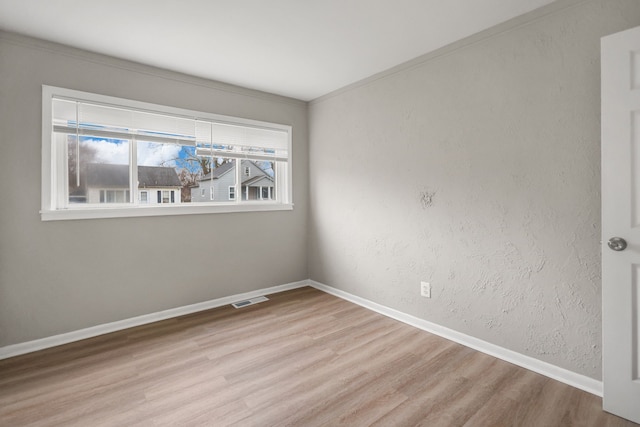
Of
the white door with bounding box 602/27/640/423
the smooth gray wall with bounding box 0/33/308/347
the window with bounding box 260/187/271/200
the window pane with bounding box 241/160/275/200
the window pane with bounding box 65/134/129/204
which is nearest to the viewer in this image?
the white door with bounding box 602/27/640/423

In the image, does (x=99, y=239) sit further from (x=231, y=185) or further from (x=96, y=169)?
(x=231, y=185)

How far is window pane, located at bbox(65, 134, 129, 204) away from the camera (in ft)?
8.89

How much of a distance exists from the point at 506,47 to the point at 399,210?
1564mm

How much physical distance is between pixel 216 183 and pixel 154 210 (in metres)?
0.75

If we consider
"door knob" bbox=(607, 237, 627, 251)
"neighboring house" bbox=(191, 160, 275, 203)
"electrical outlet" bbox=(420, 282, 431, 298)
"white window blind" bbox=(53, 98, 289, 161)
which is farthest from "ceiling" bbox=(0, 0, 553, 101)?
"electrical outlet" bbox=(420, 282, 431, 298)

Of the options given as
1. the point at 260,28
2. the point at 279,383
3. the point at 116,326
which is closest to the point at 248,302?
the point at 116,326

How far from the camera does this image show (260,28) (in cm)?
236

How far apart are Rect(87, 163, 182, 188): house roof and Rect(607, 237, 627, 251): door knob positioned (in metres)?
3.55

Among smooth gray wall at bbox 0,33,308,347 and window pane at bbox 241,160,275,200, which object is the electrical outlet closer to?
smooth gray wall at bbox 0,33,308,347

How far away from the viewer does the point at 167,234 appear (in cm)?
314

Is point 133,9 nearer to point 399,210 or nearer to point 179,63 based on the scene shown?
point 179,63

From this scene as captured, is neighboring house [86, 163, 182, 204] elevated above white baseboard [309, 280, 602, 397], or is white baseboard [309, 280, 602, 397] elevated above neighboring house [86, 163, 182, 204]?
neighboring house [86, 163, 182, 204]

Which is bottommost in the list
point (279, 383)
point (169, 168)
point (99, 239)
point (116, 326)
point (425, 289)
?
point (279, 383)

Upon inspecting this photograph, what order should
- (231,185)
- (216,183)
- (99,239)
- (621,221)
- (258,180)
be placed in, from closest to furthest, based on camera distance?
(621,221) < (99,239) < (216,183) < (231,185) < (258,180)
